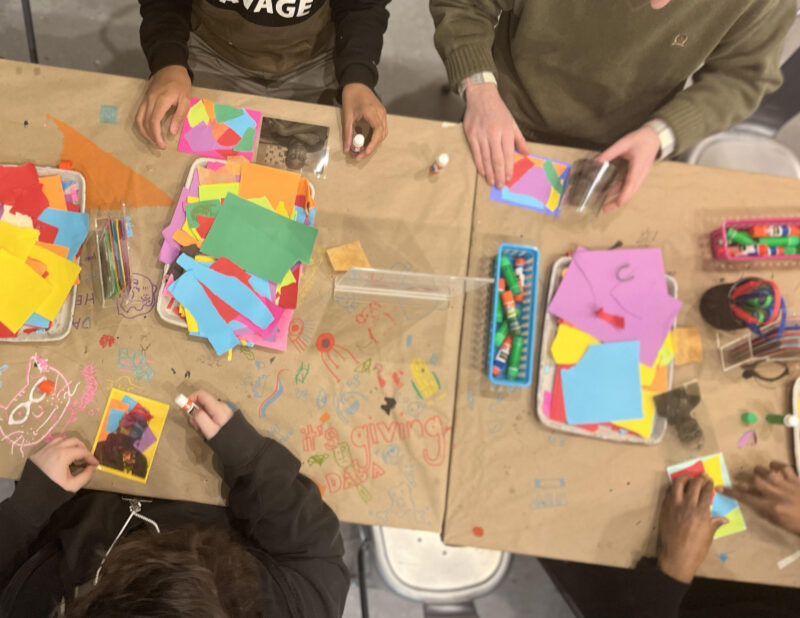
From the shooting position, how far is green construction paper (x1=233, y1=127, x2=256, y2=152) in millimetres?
935

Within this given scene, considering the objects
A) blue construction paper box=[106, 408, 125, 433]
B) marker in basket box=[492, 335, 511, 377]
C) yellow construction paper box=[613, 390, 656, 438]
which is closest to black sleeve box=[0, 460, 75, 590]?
blue construction paper box=[106, 408, 125, 433]

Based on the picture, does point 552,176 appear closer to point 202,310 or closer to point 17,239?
point 202,310

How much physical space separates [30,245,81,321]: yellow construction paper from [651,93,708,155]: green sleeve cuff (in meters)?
1.13

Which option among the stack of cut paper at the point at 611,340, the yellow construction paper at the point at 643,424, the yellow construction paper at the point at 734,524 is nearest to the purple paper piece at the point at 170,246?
the stack of cut paper at the point at 611,340

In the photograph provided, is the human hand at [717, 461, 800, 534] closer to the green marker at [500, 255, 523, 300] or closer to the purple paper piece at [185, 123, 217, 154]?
the green marker at [500, 255, 523, 300]

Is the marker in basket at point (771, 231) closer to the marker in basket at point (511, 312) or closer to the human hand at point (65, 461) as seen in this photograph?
the marker in basket at point (511, 312)

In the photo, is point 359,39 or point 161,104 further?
point 359,39

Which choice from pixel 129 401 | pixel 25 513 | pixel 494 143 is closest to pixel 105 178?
pixel 129 401

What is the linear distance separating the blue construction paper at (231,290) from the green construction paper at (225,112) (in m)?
0.27

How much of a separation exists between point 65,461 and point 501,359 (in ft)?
2.44

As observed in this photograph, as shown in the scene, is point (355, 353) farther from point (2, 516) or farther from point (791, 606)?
point (791, 606)

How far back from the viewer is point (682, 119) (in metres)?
0.98

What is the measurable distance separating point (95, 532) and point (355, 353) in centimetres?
57

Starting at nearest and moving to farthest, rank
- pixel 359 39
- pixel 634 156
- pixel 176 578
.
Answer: pixel 176 578 → pixel 634 156 → pixel 359 39
